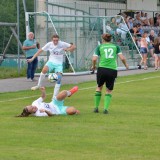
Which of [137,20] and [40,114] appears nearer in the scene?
[40,114]

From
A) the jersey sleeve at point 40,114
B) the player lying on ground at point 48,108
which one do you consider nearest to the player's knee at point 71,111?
the player lying on ground at point 48,108

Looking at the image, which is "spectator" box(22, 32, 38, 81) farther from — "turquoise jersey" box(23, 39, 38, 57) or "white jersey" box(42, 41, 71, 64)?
"white jersey" box(42, 41, 71, 64)

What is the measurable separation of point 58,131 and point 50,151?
226 cm

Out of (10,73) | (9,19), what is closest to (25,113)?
(10,73)

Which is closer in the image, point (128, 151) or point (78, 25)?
point (128, 151)

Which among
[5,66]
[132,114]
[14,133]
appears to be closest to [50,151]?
[14,133]

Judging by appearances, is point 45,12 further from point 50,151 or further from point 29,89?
point 50,151

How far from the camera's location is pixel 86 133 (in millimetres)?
13500

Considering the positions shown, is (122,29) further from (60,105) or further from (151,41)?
(60,105)

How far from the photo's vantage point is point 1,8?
35625 mm

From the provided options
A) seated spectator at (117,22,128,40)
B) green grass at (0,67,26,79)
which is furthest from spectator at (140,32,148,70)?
green grass at (0,67,26,79)

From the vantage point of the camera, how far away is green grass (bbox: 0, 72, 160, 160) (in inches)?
444

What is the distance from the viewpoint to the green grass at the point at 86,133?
11.3 m

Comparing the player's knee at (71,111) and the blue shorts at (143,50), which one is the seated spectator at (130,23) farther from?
the player's knee at (71,111)
